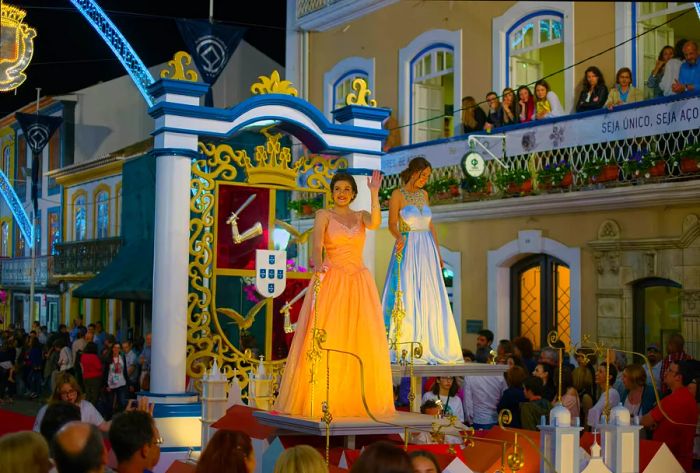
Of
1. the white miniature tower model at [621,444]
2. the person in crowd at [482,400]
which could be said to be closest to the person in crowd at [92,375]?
the person in crowd at [482,400]

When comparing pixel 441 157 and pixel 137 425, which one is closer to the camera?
pixel 137 425

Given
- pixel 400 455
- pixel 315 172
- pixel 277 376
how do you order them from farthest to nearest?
pixel 315 172 < pixel 277 376 < pixel 400 455

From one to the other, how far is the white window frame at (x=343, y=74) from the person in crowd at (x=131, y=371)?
720 centimetres

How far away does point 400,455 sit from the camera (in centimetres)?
485

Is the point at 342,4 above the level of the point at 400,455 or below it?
above

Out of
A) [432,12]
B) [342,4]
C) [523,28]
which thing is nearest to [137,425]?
[523,28]

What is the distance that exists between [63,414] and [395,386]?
20.5 ft

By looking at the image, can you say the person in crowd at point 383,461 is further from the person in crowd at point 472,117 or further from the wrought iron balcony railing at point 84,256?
the wrought iron balcony railing at point 84,256

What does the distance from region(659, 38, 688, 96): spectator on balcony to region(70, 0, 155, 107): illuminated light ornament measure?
871cm

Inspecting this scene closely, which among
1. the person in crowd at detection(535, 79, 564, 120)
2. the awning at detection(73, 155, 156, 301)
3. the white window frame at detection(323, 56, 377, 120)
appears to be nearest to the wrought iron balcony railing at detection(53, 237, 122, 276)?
the awning at detection(73, 155, 156, 301)

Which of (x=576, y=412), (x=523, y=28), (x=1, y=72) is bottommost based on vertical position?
(x=576, y=412)

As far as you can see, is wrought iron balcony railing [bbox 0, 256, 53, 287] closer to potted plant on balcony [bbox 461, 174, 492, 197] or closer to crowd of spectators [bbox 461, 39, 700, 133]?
potted plant on balcony [bbox 461, 174, 492, 197]

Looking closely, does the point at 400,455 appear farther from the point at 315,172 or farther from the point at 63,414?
the point at 315,172

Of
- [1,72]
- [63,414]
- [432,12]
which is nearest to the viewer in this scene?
[63,414]
